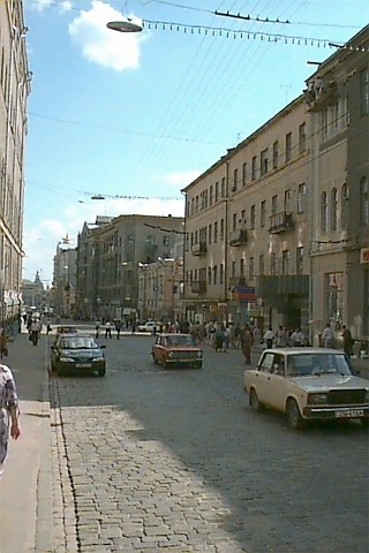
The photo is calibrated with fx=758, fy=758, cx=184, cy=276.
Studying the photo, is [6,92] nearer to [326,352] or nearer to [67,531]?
[326,352]

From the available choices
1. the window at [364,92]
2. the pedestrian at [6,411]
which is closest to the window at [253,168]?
the window at [364,92]

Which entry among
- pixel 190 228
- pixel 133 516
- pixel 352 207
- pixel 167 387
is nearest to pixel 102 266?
pixel 190 228

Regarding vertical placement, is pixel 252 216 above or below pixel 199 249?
above

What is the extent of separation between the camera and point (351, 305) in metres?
31.8

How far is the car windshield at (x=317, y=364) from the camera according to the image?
14.1m

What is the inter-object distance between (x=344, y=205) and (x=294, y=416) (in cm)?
2086

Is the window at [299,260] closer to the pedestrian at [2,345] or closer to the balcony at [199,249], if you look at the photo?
the pedestrian at [2,345]

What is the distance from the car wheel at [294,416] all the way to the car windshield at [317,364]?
0.68 metres

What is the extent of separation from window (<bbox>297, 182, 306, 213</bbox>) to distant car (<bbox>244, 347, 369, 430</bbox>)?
24.7 meters

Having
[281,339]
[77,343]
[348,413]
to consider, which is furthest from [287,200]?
[348,413]

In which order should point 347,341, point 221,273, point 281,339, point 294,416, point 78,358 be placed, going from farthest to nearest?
1. point 221,273
2. point 281,339
3. point 347,341
4. point 78,358
5. point 294,416

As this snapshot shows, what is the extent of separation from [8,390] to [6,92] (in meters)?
36.3

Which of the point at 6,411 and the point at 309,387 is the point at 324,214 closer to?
the point at 309,387

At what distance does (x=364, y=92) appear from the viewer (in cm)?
3142
